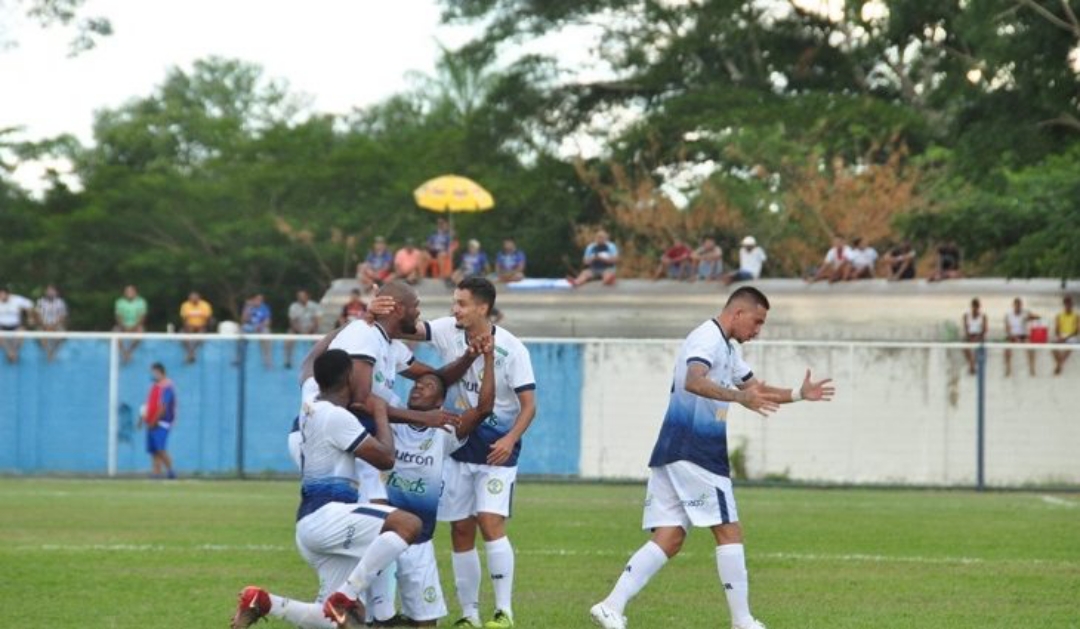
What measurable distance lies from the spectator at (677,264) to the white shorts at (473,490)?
26.9 metres

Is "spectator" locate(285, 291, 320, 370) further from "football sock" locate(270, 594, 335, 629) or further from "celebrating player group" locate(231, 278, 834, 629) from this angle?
"football sock" locate(270, 594, 335, 629)

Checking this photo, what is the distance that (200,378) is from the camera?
34625 millimetres

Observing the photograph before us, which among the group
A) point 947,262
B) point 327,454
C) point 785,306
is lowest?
point 327,454

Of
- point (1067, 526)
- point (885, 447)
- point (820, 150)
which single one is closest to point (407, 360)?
point (1067, 526)

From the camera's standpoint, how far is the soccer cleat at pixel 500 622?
12617 mm

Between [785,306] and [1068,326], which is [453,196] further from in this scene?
[1068,326]

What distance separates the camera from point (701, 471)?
12.5 meters

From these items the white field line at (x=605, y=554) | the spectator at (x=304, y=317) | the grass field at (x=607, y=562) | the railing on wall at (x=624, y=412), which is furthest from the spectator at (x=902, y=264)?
the white field line at (x=605, y=554)

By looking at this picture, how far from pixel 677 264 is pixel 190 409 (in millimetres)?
10283

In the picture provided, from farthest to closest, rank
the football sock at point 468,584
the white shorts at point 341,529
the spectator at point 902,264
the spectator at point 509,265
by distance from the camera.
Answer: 1. the spectator at point 509,265
2. the spectator at point 902,264
3. the football sock at point 468,584
4. the white shorts at point 341,529

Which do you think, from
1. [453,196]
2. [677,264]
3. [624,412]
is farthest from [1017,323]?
[453,196]

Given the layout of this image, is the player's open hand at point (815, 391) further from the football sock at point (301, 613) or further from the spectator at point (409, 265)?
the spectator at point (409, 265)

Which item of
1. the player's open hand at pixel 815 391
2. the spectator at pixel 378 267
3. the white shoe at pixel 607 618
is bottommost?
the white shoe at pixel 607 618

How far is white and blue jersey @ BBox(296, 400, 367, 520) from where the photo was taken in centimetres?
1113
